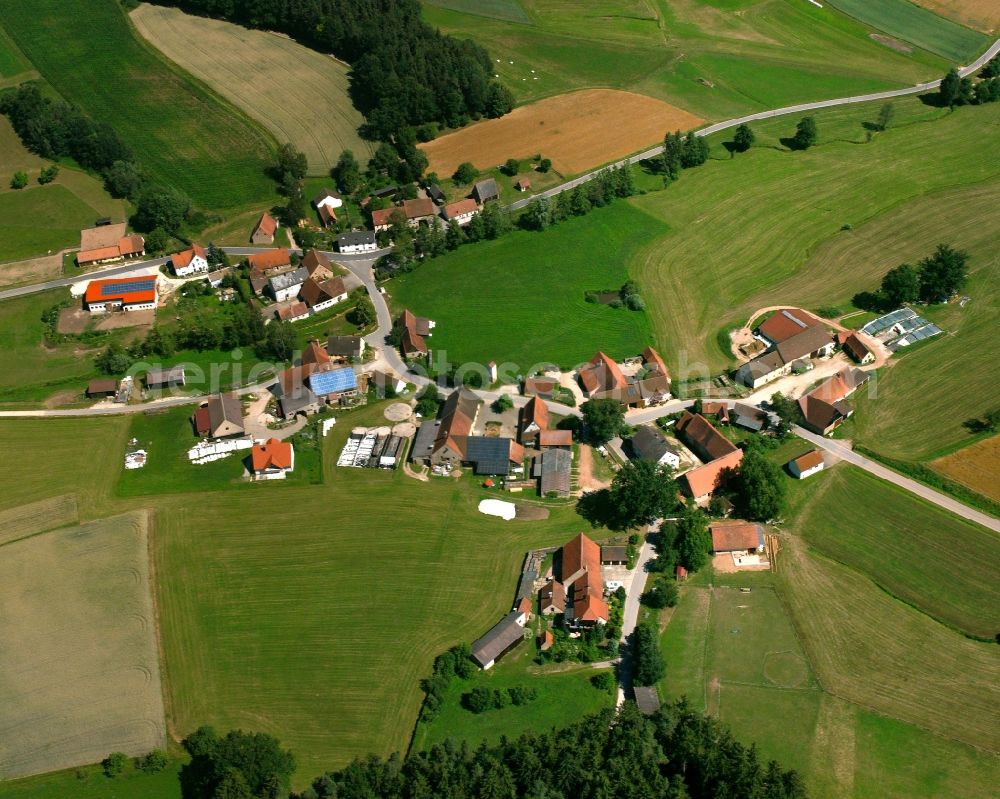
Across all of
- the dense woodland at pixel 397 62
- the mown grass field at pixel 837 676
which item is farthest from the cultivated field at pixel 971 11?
the mown grass field at pixel 837 676

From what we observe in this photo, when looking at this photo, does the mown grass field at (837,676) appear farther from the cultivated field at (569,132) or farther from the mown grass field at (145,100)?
the mown grass field at (145,100)

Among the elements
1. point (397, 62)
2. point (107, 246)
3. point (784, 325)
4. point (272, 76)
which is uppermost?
point (397, 62)

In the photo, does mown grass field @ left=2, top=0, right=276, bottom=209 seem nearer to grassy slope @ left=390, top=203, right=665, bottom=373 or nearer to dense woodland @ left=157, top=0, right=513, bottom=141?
dense woodland @ left=157, top=0, right=513, bottom=141

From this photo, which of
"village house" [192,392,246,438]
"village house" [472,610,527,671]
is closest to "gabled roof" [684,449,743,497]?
"village house" [472,610,527,671]

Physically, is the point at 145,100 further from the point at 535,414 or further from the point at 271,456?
the point at 535,414

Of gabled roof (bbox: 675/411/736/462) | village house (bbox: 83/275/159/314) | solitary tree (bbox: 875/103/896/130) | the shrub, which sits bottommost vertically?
the shrub

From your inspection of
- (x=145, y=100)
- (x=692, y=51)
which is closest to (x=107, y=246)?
(x=145, y=100)
